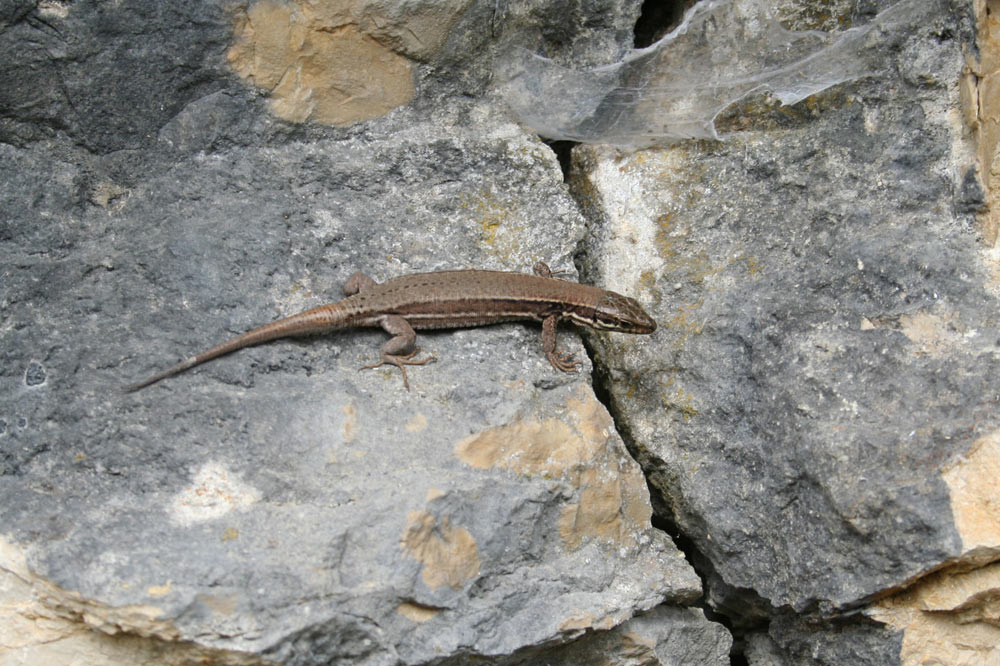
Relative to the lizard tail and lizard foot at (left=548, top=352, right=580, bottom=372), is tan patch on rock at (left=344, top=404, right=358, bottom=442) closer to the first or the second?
the lizard tail

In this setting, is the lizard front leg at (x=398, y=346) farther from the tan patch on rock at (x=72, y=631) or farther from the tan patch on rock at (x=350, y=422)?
the tan patch on rock at (x=72, y=631)

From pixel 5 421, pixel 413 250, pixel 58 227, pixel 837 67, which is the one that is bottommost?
pixel 5 421

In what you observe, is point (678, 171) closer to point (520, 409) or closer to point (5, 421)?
point (520, 409)

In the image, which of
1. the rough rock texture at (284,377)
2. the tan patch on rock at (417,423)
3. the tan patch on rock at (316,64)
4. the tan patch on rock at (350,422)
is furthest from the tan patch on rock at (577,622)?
the tan patch on rock at (316,64)

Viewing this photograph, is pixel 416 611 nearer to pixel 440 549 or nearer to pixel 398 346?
pixel 440 549

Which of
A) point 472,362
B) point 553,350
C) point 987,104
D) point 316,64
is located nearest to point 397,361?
point 472,362

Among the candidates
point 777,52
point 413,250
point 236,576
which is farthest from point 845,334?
point 236,576
